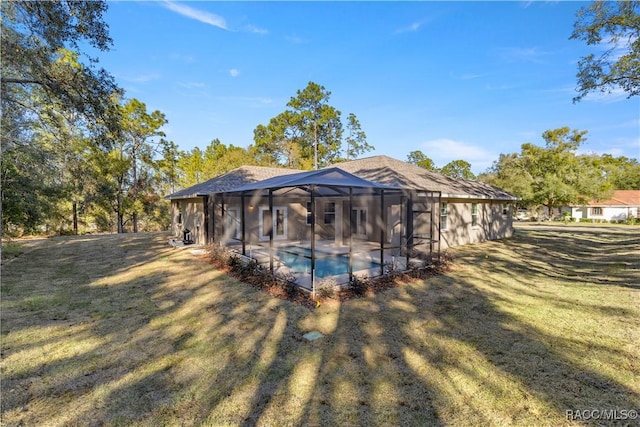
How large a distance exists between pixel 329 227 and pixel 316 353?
1172 centimetres

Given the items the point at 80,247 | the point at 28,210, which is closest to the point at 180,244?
the point at 80,247

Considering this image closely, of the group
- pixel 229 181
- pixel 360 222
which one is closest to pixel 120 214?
pixel 229 181

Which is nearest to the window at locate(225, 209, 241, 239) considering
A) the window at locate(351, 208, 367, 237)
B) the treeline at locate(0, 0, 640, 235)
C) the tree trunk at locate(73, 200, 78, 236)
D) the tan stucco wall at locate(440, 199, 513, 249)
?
the treeline at locate(0, 0, 640, 235)

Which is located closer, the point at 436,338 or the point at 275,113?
the point at 436,338

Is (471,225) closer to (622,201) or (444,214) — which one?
(444,214)

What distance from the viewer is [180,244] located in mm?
14664

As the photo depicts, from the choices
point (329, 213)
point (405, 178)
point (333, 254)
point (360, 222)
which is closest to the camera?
point (333, 254)

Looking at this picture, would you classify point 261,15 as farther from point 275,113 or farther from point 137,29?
point 275,113

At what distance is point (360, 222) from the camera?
47.4 feet

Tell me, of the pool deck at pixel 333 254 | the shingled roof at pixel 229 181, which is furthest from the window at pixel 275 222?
the shingled roof at pixel 229 181

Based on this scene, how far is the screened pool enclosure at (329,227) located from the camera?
9.87m

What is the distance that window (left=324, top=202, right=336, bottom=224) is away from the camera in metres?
15.3

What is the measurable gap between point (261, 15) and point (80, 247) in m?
13.9

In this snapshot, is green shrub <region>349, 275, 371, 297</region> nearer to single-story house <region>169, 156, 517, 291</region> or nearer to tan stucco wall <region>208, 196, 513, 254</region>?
single-story house <region>169, 156, 517, 291</region>
